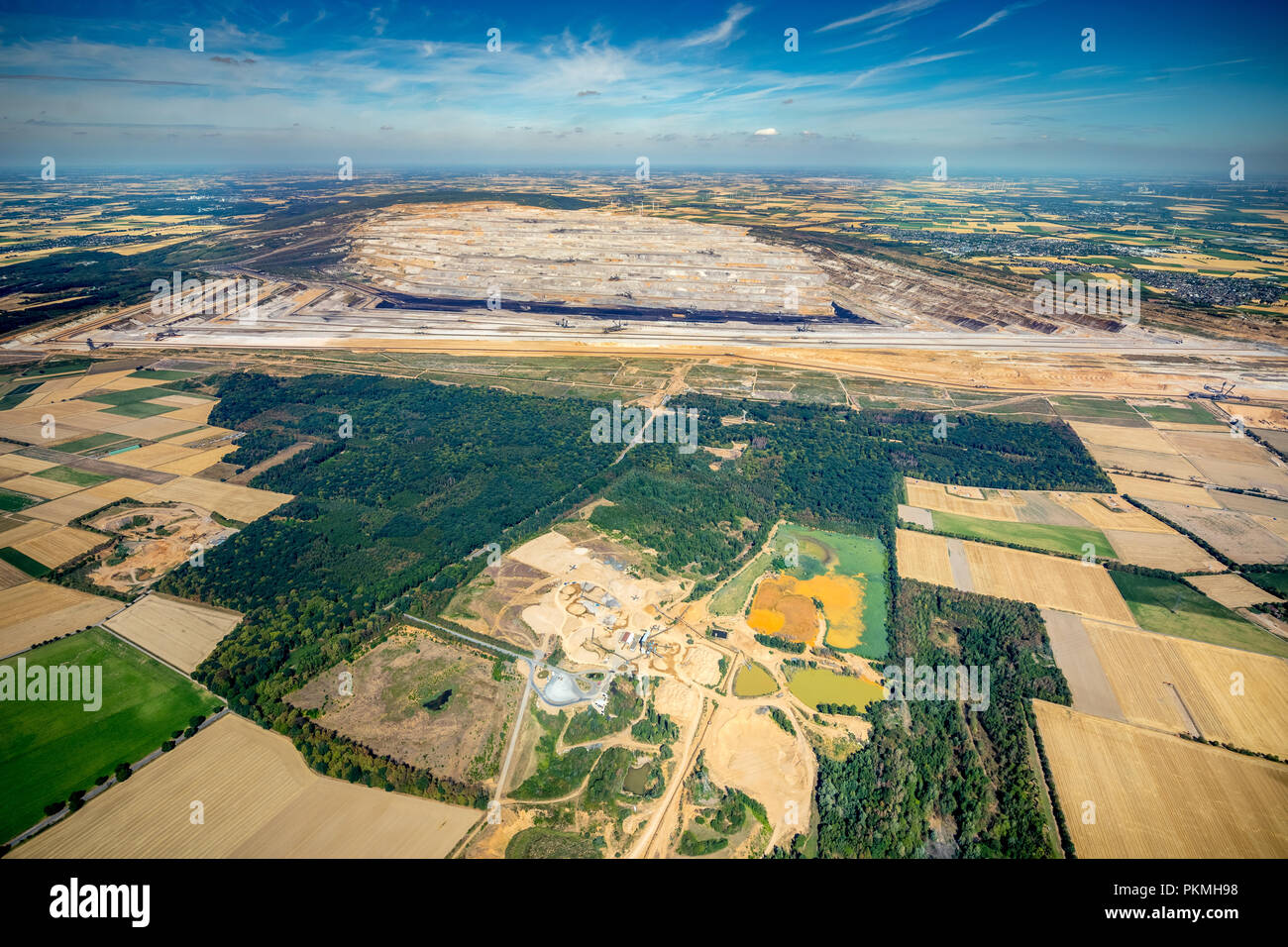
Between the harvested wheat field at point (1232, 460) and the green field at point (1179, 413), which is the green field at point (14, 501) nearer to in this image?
the harvested wheat field at point (1232, 460)

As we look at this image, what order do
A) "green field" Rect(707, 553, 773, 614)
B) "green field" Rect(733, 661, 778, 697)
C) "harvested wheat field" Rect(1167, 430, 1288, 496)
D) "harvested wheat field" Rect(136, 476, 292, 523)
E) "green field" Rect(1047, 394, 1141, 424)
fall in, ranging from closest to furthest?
"green field" Rect(733, 661, 778, 697), "green field" Rect(707, 553, 773, 614), "harvested wheat field" Rect(136, 476, 292, 523), "harvested wheat field" Rect(1167, 430, 1288, 496), "green field" Rect(1047, 394, 1141, 424)

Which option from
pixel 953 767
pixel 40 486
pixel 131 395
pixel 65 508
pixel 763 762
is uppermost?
pixel 131 395

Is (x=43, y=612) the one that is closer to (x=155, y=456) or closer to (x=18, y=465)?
(x=155, y=456)

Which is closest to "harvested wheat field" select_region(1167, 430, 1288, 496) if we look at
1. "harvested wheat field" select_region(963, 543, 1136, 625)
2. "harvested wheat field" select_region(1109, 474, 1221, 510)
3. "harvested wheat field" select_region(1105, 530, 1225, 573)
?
"harvested wheat field" select_region(1109, 474, 1221, 510)

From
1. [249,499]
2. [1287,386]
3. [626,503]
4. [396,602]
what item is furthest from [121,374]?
[1287,386]

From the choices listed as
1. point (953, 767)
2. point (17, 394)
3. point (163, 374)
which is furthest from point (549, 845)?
point (17, 394)

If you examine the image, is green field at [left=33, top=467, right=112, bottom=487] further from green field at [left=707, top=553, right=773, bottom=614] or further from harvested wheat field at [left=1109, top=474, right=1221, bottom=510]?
harvested wheat field at [left=1109, top=474, right=1221, bottom=510]

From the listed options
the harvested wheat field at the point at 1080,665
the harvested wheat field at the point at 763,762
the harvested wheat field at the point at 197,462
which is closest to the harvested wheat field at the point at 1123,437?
the harvested wheat field at the point at 1080,665

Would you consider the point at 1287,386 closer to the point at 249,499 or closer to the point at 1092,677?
the point at 1092,677
